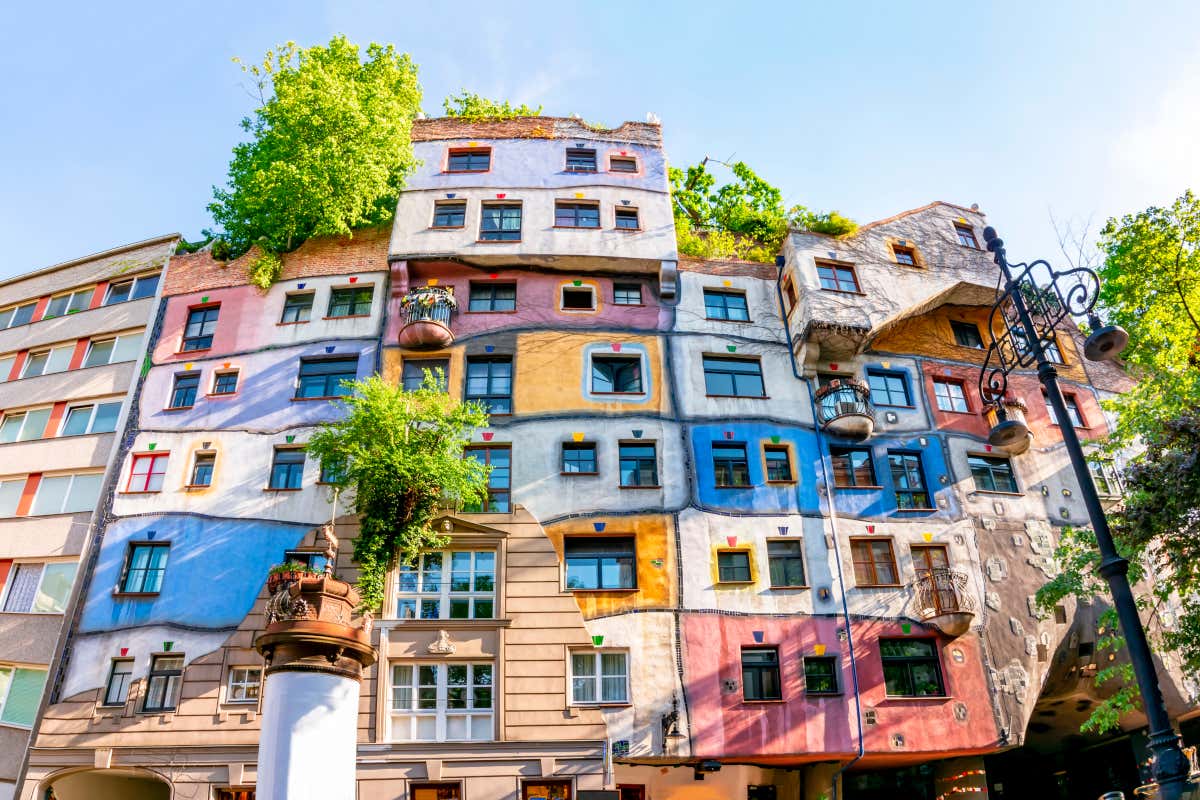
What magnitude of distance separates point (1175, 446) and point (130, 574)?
21990mm

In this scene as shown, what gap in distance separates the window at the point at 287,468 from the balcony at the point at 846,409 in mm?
13321

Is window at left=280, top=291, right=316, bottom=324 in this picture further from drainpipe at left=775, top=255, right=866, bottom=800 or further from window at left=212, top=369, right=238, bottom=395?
drainpipe at left=775, top=255, right=866, bottom=800

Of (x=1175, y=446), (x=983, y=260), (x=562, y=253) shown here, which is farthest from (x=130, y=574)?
(x=983, y=260)

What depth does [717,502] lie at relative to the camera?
20203 mm

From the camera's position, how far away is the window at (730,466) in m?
20.7

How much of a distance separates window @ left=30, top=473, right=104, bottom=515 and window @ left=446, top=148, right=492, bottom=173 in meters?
13.3

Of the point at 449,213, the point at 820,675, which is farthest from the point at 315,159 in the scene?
the point at 820,675

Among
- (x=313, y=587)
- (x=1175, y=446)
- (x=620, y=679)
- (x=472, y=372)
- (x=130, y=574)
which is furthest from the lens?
(x=472, y=372)

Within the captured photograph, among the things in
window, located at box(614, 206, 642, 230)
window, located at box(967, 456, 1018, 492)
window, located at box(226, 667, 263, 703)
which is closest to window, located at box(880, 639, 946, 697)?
window, located at box(967, 456, 1018, 492)

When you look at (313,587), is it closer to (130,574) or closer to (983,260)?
(130,574)

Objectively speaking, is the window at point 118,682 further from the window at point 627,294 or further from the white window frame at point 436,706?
the window at point 627,294

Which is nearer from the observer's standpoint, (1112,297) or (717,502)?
(717,502)

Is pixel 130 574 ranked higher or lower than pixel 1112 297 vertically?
lower

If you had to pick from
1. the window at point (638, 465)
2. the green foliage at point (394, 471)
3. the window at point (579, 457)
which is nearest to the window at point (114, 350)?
the green foliage at point (394, 471)
